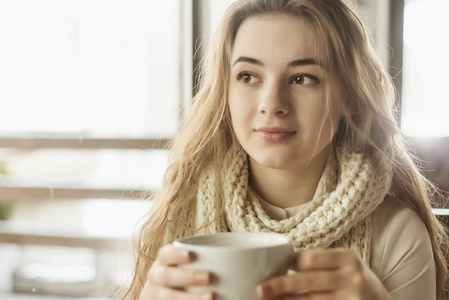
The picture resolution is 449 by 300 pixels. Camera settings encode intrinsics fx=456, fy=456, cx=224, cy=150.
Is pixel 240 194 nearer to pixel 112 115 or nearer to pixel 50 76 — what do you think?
pixel 112 115

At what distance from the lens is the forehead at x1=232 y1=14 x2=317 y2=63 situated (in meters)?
0.76

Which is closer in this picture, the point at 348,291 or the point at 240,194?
the point at 348,291

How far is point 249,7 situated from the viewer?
857 millimetres

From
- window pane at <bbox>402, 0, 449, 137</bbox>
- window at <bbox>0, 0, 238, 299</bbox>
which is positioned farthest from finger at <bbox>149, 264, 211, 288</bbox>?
window at <bbox>0, 0, 238, 299</bbox>

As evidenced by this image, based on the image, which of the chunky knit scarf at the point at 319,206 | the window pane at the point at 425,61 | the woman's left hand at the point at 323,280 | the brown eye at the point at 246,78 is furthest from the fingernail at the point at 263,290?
the window pane at the point at 425,61

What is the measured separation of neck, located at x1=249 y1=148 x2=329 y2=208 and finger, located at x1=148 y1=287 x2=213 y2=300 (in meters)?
0.45

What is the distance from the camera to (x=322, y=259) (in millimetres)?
437

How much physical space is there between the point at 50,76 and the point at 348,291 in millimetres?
1972

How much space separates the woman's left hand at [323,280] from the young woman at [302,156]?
0.28 meters

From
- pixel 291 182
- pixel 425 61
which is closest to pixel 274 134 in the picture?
pixel 291 182

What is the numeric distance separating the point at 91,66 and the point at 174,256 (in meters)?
1.80

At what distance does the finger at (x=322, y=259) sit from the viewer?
0.42 meters

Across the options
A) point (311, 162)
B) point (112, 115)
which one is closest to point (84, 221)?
point (112, 115)

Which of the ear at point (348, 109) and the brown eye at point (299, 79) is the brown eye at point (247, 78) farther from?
the ear at point (348, 109)
